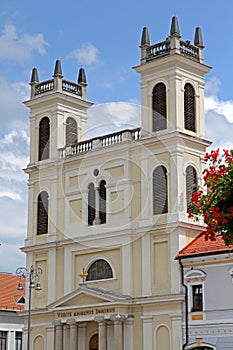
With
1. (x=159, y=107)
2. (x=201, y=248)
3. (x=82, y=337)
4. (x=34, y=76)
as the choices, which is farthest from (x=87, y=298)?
(x=34, y=76)

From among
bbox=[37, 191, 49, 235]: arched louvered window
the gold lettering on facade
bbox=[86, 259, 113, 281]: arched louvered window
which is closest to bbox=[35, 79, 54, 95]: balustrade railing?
bbox=[37, 191, 49, 235]: arched louvered window

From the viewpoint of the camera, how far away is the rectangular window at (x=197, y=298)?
39.2m

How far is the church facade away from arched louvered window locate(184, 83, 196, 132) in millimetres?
57

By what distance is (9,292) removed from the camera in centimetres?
5791

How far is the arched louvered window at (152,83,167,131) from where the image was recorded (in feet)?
142

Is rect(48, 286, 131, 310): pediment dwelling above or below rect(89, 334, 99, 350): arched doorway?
above

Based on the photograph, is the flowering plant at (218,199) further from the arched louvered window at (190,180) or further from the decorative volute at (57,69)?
the decorative volute at (57,69)

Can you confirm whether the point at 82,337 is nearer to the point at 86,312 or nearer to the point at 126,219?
the point at 86,312

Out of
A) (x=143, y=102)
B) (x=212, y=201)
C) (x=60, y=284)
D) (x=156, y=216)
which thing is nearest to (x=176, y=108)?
(x=143, y=102)

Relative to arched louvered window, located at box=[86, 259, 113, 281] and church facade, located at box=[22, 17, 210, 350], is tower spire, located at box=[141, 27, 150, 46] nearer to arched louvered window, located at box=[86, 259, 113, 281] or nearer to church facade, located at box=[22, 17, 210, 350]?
church facade, located at box=[22, 17, 210, 350]

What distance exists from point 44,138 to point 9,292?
14.2 m

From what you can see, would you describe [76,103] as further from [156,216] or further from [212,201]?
[212,201]

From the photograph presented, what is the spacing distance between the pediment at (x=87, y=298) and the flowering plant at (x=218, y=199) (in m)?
25.3

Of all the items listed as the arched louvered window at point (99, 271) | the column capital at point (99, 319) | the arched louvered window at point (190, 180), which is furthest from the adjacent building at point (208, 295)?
the arched louvered window at point (99, 271)
